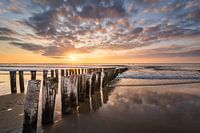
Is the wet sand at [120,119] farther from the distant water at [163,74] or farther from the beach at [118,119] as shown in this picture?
the distant water at [163,74]

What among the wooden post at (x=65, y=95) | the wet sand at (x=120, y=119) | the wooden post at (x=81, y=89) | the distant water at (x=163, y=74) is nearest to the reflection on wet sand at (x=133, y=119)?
the wet sand at (x=120, y=119)

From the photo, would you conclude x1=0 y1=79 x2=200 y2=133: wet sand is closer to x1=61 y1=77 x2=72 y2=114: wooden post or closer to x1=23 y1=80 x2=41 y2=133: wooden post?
x1=61 y1=77 x2=72 y2=114: wooden post

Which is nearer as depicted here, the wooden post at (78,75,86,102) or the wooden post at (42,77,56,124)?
the wooden post at (42,77,56,124)

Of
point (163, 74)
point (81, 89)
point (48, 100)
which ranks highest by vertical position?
point (48, 100)

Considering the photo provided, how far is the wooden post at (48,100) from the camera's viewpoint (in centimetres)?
449

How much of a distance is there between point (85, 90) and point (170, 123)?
4118 millimetres

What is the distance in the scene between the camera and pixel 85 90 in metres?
7.63

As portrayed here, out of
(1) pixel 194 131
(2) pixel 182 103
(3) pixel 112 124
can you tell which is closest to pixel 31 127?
(3) pixel 112 124

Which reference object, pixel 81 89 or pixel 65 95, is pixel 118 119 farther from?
pixel 81 89

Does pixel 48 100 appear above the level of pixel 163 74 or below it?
above

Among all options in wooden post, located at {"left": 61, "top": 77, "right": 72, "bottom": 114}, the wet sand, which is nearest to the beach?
the wet sand

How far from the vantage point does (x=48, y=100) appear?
4562 mm

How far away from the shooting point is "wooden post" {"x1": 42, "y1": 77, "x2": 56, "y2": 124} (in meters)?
4.49

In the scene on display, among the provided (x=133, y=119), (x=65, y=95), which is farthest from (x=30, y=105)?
(x=133, y=119)
